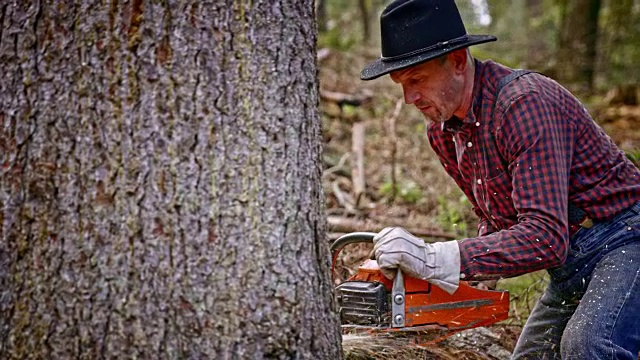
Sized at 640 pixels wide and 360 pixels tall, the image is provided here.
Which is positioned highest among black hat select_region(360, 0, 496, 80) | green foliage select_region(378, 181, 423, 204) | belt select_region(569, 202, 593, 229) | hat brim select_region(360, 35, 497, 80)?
black hat select_region(360, 0, 496, 80)

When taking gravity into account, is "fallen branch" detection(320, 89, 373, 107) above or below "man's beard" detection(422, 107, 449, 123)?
above

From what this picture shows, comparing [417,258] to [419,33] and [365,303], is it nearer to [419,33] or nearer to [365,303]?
[365,303]

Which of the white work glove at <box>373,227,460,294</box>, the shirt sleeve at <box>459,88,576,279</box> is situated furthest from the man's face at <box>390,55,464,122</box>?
the white work glove at <box>373,227,460,294</box>

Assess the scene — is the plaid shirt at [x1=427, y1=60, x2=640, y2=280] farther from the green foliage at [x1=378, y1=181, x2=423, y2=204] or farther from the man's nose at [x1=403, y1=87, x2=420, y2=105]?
the green foliage at [x1=378, y1=181, x2=423, y2=204]

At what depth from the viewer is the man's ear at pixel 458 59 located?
3045 millimetres

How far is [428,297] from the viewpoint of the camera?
2963mm

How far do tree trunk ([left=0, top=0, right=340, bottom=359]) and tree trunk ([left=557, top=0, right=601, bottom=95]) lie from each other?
1260 cm

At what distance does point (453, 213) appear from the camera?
20.7 feet

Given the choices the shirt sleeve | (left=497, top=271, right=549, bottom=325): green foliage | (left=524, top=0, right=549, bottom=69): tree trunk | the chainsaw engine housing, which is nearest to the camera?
the shirt sleeve

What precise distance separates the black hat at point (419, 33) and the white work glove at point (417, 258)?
2.53ft

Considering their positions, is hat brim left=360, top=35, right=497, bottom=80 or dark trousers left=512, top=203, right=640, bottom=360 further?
hat brim left=360, top=35, right=497, bottom=80

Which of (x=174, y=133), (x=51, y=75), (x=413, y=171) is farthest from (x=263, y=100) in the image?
(x=413, y=171)

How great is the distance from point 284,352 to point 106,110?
1009mm

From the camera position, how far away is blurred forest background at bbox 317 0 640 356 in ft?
19.8
